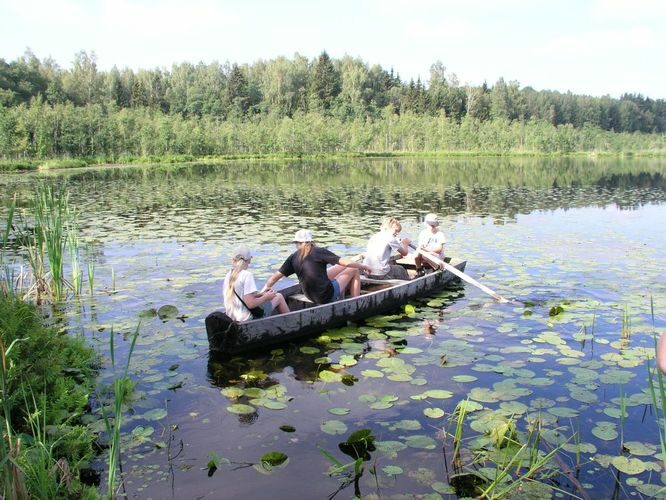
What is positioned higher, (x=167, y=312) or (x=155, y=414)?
(x=167, y=312)

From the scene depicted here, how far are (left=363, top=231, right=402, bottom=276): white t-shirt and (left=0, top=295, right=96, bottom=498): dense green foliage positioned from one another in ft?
16.6

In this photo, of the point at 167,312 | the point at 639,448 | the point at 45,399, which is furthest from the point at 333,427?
the point at 167,312

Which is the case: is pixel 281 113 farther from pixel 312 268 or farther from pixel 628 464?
pixel 628 464

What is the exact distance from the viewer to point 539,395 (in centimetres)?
612

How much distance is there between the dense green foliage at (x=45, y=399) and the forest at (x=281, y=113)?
1827 inches

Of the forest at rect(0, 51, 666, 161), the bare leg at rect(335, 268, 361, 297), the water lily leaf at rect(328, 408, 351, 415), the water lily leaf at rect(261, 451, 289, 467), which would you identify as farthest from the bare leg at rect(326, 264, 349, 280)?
the forest at rect(0, 51, 666, 161)

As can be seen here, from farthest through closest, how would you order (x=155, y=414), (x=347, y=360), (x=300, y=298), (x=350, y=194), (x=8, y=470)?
(x=350, y=194)
(x=300, y=298)
(x=347, y=360)
(x=155, y=414)
(x=8, y=470)

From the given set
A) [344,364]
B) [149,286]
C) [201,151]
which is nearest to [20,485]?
[344,364]

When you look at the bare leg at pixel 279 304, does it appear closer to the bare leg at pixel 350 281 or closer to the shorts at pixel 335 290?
the shorts at pixel 335 290

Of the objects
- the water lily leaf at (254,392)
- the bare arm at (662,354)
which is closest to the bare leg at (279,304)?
the water lily leaf at (254,392)

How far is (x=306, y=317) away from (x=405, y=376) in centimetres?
179

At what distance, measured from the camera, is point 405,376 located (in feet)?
21.7

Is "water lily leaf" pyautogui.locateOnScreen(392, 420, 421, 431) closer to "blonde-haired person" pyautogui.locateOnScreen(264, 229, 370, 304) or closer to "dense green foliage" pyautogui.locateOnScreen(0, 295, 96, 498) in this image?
"dense green foliage" pyautogui.locateOnScreen(0, 295, 96, 498)

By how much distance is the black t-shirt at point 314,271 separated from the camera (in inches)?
327
